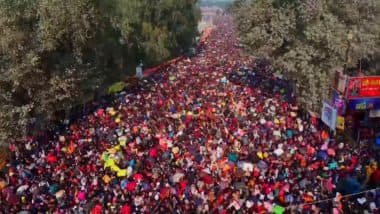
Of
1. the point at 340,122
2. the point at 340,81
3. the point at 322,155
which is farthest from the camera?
the point at 340,81

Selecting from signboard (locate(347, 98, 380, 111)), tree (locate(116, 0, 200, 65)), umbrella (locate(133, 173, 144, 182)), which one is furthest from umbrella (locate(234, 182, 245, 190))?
tree (locate(116, 0, 200, 65))

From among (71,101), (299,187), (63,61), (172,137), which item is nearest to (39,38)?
(63,61)

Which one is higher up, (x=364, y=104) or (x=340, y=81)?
(x=340, y=81)

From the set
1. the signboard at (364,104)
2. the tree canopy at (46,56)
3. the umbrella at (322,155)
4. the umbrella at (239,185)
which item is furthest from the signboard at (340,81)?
the tree canopy at (46,56)

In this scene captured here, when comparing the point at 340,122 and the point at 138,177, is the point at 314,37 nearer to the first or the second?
the point at 340,122

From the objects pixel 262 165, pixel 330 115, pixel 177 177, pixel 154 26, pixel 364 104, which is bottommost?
pixel 177 177

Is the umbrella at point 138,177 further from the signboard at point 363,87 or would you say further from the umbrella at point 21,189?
the signboard at point 363,87

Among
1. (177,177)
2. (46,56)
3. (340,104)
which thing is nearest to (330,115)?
(340,104)

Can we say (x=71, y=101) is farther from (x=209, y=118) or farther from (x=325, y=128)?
(x=325, y=128)
